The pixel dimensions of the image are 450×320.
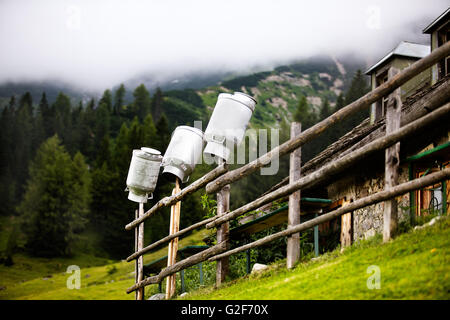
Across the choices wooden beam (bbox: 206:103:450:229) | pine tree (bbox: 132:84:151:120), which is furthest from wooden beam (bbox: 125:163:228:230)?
pine tree (bbox: 132:84:151:120)

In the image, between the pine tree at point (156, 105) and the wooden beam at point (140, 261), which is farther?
the pine tree at point (156, 105)

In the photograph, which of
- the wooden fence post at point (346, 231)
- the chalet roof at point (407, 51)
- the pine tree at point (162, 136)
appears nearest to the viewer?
the wooden fence post at point (346, 231)

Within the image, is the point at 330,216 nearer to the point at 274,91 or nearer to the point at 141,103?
the point at 141,103

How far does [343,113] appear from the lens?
6.30 meters

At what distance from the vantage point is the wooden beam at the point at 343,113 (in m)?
5.61

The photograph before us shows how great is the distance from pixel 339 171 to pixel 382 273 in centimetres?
163

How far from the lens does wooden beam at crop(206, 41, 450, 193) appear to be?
18.4 ft

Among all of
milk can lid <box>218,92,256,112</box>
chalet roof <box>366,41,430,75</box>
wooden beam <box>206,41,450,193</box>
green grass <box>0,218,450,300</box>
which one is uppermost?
chalet roof <box>366,41,430,75</box>

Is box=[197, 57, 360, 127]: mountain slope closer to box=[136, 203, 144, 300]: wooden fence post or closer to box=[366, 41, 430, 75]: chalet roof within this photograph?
box=[366, 41, 430, 75]: chalet roof

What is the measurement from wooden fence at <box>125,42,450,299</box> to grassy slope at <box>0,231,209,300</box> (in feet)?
17.0

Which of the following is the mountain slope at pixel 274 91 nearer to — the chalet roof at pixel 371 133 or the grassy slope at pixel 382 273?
the chalet roof at pixel 371 133

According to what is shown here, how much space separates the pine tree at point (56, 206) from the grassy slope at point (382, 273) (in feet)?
177

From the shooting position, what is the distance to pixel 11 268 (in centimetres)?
4809

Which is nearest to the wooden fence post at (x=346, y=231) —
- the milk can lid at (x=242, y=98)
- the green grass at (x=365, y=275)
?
the green grass at (x=365, y=275)
